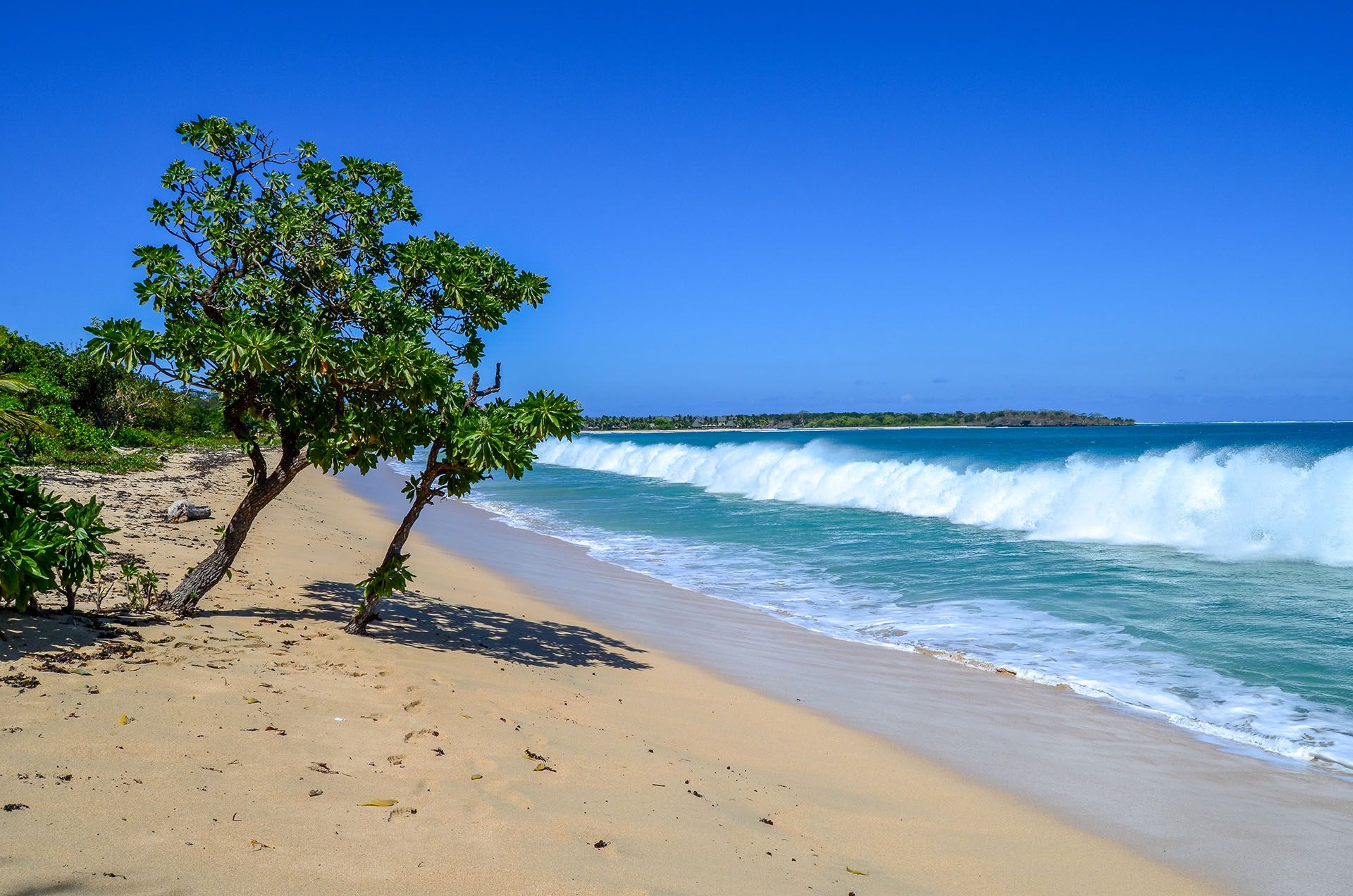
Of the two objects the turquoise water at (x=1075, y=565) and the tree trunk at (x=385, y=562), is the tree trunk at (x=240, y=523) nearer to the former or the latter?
the tree trunk at (x=385, y=562)

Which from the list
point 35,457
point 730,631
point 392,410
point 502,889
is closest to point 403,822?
point 502,889

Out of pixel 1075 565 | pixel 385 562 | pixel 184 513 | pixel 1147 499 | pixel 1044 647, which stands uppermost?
pixel 385 562

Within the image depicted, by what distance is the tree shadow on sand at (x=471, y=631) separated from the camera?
859 centimetres

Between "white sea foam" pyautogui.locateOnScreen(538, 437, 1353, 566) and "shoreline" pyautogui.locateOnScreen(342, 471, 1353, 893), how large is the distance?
13010 mm

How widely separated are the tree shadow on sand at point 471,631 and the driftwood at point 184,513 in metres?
5.29

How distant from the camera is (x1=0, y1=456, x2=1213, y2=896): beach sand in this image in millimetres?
3742

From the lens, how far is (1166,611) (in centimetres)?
1258

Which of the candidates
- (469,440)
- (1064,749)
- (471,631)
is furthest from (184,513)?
(1064,749)

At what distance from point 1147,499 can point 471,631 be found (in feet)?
65.5

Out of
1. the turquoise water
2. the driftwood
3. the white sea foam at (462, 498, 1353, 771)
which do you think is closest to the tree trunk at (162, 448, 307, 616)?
the white sea foam at (462, 498, 1353, 771)

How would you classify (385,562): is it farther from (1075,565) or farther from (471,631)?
(1075,565)

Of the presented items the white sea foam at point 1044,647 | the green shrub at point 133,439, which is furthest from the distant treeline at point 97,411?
the white sea foam at point 1044,647

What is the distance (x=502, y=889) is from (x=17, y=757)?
250 centimetres

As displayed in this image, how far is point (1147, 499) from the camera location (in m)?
22.9
